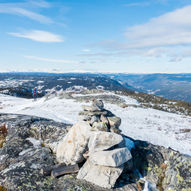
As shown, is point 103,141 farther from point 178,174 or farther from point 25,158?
point 25,158

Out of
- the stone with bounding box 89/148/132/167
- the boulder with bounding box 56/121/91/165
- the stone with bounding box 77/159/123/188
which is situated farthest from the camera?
the boulder with bounding box 56/121/91/165

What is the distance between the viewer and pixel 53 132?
46.7 feet

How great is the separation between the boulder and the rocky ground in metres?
0.81

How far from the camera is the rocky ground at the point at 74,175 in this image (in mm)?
7879

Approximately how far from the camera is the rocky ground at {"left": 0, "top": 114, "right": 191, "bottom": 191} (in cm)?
788

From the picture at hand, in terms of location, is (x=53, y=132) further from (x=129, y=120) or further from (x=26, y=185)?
(x=129, y=120)

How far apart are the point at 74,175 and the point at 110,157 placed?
243cm

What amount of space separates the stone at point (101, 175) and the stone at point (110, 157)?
0.43 meters

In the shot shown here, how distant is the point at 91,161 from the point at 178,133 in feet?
67.3

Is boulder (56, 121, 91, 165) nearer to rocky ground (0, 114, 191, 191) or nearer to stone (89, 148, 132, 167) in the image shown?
rocky ground (0, 114, 191, 191)

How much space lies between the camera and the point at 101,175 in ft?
26.2

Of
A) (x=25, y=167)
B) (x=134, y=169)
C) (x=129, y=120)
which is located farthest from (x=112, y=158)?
(x=129, y=120)

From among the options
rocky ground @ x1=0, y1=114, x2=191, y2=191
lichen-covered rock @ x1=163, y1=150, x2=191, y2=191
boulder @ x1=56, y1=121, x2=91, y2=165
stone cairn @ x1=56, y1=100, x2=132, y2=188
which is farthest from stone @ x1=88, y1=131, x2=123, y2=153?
lichen-covered rock @ x1=163, y1=150, x2=191, y2=191

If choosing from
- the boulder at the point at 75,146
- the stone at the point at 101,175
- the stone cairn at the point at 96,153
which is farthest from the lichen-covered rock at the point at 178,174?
the boulder at the point at 75,146
